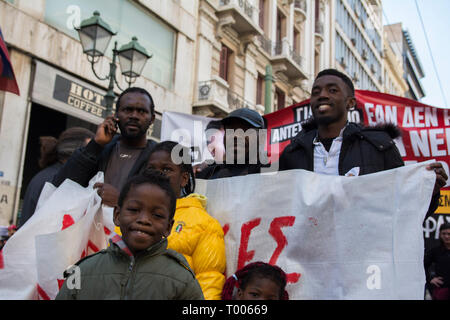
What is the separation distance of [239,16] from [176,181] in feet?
45.9

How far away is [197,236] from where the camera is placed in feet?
7.54

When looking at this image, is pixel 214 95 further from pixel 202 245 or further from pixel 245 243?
pixel 202 245

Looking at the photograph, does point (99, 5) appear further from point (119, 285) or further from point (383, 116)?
point (119, 285)

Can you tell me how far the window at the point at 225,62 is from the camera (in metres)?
16.0

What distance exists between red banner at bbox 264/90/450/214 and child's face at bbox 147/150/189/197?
9.91 ft

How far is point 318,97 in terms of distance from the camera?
2785 millimetres

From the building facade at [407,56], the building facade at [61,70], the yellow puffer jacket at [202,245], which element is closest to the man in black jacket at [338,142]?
the yellow puffer jacket at [202,245]

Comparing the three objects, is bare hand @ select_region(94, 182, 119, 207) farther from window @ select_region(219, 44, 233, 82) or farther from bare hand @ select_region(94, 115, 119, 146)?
window @ select_region(219, 44, 233, 82)

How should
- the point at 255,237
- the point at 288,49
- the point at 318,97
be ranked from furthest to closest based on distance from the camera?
the point at 288,49 → the point at 318,97 → the point at 255,237

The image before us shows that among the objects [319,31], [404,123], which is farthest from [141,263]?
[319,31]

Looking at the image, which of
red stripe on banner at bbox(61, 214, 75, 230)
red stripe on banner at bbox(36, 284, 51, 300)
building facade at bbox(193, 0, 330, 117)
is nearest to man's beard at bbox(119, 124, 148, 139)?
red stripe on banner at bbox(61, 214, 75, 230)
